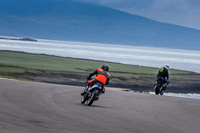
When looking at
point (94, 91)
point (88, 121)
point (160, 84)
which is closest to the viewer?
point (88, 121)

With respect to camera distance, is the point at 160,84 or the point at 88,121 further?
the point at 160,84

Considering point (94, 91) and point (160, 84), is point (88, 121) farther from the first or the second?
point (160, 84)

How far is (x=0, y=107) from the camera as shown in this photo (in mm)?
11961

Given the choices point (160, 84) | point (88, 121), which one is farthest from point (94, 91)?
point (160, 84)

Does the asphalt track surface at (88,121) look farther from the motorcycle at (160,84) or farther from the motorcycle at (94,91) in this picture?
the motorcycle at (160,84)

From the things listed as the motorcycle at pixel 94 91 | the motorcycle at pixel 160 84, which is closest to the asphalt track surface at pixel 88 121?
the motorcycle at pixel 94 91

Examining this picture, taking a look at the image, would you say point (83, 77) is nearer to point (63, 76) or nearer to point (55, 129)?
point (63, 76)

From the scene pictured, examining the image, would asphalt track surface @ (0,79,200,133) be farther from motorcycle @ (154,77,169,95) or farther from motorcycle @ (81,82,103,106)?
motorcycle @ (154,77,169,95)

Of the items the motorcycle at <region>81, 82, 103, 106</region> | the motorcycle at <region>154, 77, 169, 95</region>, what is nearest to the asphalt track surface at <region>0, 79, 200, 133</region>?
the motorcycle at <region>81, 82, 103, 106</region>

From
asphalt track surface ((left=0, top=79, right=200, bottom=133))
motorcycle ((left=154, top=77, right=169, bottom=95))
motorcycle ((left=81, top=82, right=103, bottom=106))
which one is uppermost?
motorcycle ((left=154, top=77, right=169, bottom=95))

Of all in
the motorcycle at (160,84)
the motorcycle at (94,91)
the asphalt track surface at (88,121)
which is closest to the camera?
the asphalt track surface at (88,121)

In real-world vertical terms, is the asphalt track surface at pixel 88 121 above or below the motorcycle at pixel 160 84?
below

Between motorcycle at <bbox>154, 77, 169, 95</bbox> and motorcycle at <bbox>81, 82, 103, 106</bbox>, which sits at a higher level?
motorcycle at <bbox>154, 77, 169, 95</bbox>

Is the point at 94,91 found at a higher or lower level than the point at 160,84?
lower
